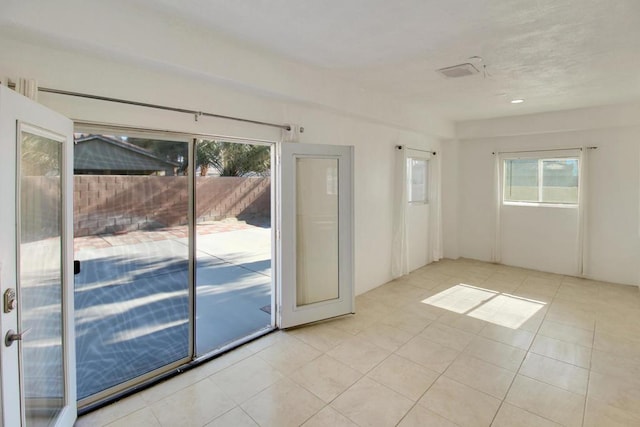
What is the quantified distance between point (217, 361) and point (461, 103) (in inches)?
175

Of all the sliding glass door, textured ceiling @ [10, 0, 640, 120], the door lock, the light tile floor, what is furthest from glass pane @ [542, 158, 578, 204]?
the door lock

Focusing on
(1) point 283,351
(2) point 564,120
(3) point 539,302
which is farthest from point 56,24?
(2) point 564,120

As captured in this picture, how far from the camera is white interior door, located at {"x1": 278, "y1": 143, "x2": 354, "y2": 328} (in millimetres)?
3406

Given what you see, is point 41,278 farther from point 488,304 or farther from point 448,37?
point 488,304

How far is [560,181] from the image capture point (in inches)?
216

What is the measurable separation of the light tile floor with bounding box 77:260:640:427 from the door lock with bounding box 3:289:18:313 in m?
1.18

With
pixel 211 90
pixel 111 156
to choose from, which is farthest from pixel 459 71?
pixel 111 156

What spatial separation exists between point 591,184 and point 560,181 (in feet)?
1.41

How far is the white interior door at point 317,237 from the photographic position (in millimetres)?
3406

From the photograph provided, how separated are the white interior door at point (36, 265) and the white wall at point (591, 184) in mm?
Result: 6100

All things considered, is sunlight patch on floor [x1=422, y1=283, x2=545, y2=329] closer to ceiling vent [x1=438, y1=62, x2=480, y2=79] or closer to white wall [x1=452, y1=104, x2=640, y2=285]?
white wall [x1=452, y1=104, x2=640, y2=285]

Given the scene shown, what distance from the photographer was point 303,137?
→ 3.62 meters

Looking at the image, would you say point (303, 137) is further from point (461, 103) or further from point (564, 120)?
point (564, 120)

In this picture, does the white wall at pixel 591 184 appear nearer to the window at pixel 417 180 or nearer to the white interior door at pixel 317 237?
the window at pixel 417 180
